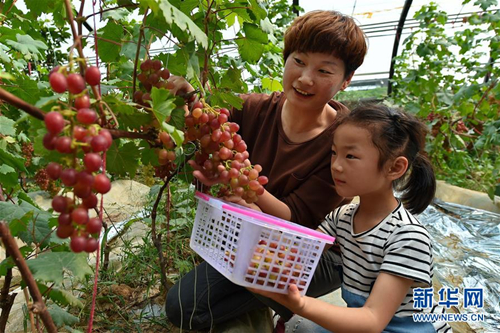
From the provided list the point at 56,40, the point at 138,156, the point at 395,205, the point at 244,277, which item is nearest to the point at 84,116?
the point at 138,156

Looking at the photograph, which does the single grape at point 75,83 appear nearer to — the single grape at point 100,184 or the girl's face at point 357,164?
the single grape at point 100,184

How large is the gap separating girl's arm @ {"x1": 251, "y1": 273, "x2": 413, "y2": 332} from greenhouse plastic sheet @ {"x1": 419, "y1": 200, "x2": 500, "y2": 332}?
0.93m

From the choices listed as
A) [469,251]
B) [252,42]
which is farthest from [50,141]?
[469,251]

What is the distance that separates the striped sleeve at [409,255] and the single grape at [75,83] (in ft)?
3.29

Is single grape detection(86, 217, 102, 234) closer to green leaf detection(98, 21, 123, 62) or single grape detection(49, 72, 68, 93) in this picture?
single grape detection(49, 72, 68, 93)

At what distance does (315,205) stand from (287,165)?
0.20 m

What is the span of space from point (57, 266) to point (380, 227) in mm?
984

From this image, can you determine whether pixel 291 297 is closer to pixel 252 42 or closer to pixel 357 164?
pixel 357 164

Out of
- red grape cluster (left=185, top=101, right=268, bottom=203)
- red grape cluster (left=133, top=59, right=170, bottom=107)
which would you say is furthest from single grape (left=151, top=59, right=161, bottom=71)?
red grape cluster (left=185, top=101, right=268, bottom=203)

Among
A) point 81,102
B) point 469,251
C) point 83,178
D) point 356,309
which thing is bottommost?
point 469,251

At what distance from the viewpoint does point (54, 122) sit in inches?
20.2

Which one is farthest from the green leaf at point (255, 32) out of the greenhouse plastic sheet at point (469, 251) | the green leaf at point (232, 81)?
the greenhouse plastic sheet at point (469, 251)

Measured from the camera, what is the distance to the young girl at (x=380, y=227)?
3.88 feet

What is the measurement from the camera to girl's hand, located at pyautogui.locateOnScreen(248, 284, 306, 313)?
3.40 feet
